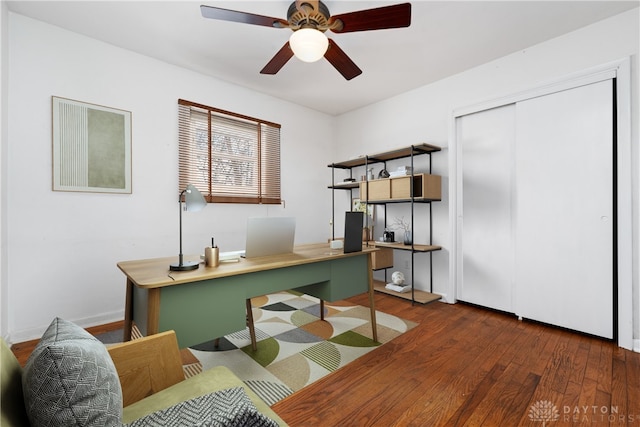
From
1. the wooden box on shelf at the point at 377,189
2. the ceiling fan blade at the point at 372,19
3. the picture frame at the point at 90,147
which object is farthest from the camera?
the wooden box on shelf at the point at 377,189

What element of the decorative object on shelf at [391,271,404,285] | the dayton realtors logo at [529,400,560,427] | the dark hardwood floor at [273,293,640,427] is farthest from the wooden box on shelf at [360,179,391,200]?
the dayton realtors logo at [529,400,560,427]

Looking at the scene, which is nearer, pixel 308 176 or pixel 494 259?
pixel 494 259

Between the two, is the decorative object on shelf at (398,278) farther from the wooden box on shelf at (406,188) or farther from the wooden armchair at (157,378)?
the wooden armchair at (157,378)

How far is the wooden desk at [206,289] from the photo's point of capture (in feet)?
4.54

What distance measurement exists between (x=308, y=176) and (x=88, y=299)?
308 cm

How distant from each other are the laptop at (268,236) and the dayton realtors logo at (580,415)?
1.74m

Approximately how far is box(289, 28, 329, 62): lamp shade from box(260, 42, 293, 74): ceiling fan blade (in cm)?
25

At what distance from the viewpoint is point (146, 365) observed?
112 centimetres

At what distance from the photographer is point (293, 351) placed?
7.45 feet

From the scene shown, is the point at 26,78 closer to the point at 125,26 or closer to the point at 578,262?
the point at 125,26

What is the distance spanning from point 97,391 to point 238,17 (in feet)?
6.74

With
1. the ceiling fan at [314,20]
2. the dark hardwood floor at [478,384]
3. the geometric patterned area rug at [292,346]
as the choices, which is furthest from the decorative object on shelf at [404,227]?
the ceiling fan at [314,20]

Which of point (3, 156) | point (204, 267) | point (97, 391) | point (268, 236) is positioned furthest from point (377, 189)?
point (3, 156)

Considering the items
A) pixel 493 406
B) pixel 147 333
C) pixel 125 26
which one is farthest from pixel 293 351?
pixel 125 26
